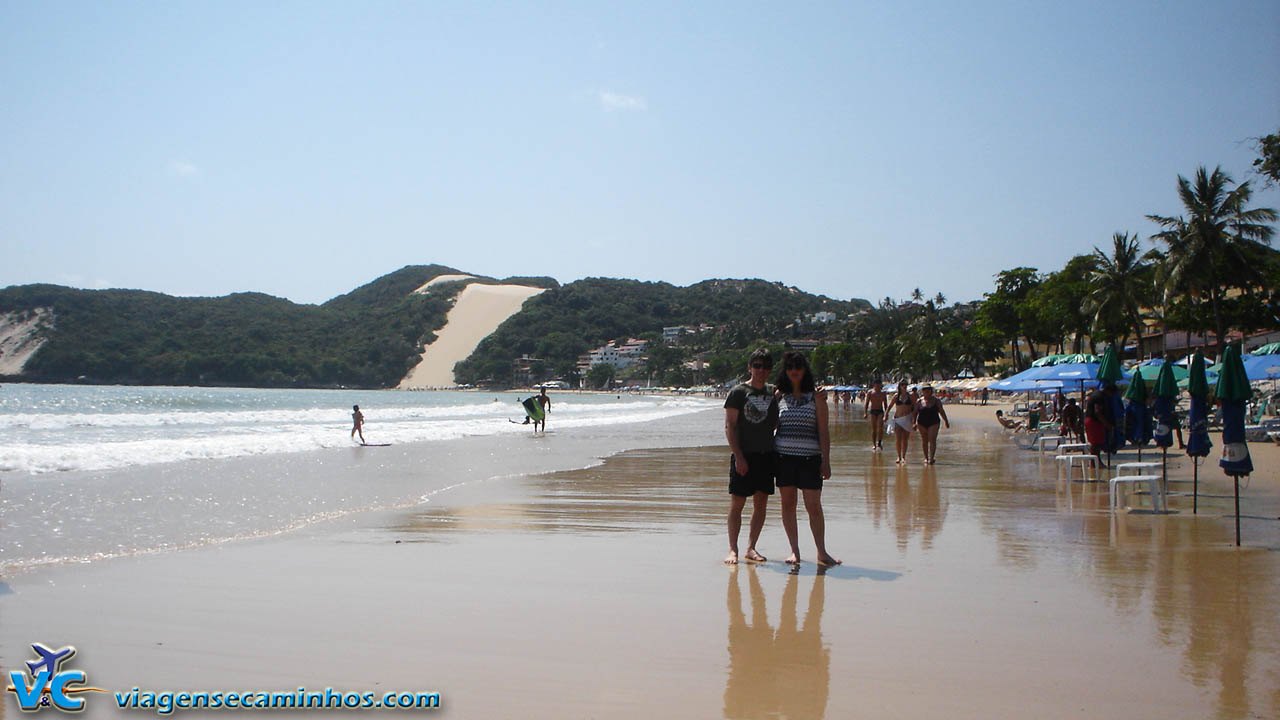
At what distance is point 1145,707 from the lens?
3.23 metres

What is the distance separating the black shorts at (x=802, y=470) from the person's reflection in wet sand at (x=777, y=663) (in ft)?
2.85

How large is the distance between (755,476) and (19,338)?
122 m

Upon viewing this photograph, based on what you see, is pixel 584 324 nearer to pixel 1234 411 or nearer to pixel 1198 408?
pixel 1198 408

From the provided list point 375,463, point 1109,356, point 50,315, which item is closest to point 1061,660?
point 1109,356

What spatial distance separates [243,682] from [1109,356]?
36.2 feet

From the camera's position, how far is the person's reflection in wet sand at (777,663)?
3.30 m

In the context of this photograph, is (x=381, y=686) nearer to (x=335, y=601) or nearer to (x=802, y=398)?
(x=335, y=601)

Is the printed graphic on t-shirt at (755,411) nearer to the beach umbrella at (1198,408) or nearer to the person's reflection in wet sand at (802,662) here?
the person's reflection in wet sand at (802,662)

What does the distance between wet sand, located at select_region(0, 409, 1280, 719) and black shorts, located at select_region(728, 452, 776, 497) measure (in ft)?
1.56

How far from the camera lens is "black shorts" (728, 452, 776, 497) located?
225 inches

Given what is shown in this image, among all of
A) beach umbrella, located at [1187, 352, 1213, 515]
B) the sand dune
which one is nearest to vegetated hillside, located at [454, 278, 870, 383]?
the sand dune

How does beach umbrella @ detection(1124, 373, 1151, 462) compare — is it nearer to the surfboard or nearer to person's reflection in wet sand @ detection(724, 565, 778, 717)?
person's reflection in wet sand @ detection(724, 565, 778, 717)

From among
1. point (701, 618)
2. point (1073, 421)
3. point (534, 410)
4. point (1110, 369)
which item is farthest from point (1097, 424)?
point (534, 410)

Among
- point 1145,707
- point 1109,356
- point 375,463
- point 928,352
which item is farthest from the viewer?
point 928,352
